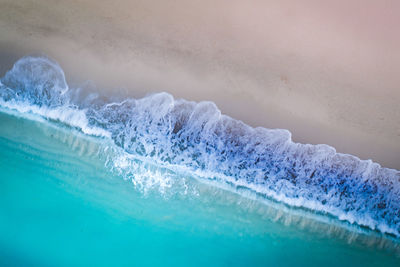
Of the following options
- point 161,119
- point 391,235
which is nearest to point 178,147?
point 161,119

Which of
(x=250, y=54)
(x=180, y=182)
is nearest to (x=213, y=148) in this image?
(x=180, y=182)

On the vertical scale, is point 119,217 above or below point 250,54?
below

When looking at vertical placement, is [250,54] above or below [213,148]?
above

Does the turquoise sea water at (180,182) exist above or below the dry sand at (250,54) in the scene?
below

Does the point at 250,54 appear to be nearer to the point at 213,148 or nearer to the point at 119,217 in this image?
Answer: the point at 213,148
